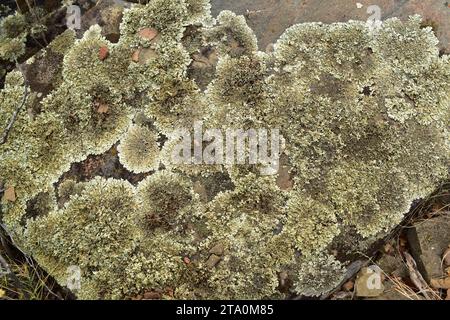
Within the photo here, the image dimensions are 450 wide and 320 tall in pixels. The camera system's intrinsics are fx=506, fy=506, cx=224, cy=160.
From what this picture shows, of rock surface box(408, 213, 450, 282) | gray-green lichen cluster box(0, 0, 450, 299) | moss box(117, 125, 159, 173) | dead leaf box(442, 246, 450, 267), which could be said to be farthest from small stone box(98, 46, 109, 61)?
dead leaf box(442, 246, 450, 267)

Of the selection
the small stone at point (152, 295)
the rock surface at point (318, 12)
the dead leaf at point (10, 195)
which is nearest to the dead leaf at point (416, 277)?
the rock surface at point (318, 12)

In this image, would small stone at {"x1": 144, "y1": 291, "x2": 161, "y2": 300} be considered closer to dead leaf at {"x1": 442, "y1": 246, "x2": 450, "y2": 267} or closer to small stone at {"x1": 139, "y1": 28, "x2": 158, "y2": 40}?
small stone at {"x1": 139, "y1": 28, "x2": 158, "y2": 40}

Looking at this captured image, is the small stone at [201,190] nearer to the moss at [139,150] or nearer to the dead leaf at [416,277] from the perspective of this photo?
the moss at [139,150]

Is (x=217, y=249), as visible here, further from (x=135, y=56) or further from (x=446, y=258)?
(x=446, y=258)

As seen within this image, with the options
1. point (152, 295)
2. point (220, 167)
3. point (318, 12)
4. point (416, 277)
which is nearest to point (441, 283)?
point (416, 277)
